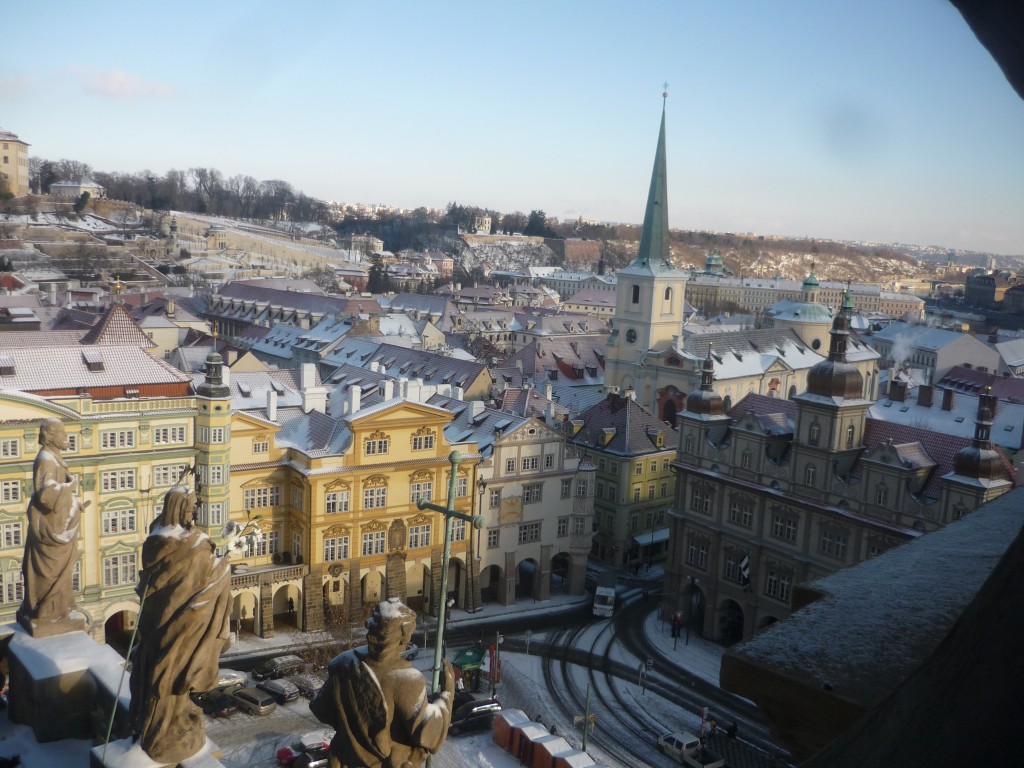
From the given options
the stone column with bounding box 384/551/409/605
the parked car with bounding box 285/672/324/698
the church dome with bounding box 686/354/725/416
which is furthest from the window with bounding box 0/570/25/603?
the church dome with bounding box 686/354/725/416

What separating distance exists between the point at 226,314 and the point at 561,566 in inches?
2118

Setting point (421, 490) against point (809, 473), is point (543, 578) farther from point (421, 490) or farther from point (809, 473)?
point (809, 473)

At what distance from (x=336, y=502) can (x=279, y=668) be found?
6696 millimetres

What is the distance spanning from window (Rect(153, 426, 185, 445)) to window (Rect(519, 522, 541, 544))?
45.8 ft

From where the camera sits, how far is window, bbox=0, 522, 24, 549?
95.2 feet

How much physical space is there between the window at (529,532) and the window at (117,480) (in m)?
15.2

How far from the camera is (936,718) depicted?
63.6 inches

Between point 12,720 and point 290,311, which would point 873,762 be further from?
point 290,311

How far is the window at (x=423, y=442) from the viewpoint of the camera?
119 feet

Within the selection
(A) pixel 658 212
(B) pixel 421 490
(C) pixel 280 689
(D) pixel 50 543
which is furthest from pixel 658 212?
(D) pixel 50 543

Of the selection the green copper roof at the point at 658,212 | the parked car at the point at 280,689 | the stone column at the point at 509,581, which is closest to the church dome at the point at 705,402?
the stone column at the point at 509,581

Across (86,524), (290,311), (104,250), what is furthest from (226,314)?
(86,524)

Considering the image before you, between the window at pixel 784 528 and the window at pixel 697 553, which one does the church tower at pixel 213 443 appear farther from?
the window at pixel 784 528

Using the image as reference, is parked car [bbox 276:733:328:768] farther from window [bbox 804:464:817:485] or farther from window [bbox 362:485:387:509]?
Answer: window [bbox 804:464:817:485]
